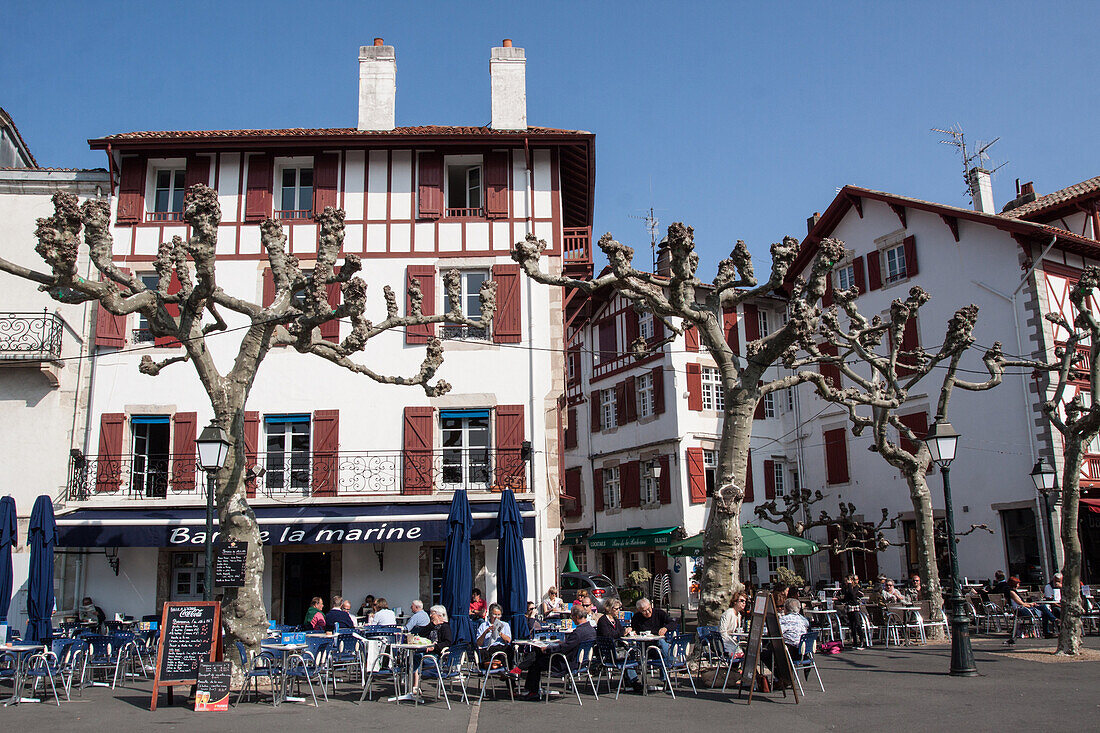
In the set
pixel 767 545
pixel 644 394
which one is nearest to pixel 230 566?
pixel 767 545

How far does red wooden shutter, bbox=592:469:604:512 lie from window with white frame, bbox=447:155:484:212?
1524 centimetres

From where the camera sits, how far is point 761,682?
A: 33.6 ft

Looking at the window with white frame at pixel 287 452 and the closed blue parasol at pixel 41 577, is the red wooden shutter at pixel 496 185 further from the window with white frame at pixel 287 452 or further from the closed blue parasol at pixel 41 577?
the closed blue parasol at pixel 41 577

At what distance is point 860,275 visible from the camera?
91.3 ft

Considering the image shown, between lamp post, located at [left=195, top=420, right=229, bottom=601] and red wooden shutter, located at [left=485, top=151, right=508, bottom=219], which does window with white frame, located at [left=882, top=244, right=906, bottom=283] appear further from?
lamp post, located at [left=195, top=420, right=229, bottom=601]

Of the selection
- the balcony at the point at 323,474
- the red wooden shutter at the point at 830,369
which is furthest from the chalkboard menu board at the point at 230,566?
the red wooden shutter at the point at 830,369

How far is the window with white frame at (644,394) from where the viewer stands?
2950cm

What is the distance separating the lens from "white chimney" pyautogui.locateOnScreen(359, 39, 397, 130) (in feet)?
64.9

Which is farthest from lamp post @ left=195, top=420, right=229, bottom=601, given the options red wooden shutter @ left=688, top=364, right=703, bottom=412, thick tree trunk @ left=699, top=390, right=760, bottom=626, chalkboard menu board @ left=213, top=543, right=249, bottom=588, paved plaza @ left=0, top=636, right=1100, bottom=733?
red wooden shutter @ left=688, top=364, right=703, bottom=412

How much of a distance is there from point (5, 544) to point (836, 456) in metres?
22.8

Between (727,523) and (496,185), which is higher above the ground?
(496,185)

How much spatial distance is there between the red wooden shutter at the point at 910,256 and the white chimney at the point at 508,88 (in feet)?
42.2

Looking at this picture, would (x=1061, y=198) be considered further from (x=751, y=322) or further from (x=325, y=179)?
(x=325, y=179)

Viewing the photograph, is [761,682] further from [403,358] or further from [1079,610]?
[403,358]
